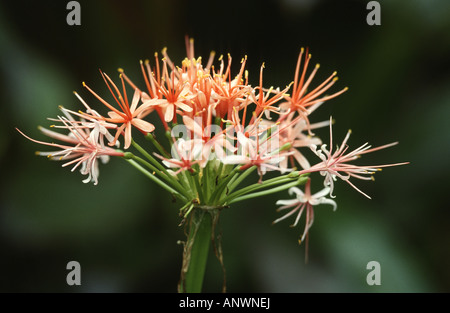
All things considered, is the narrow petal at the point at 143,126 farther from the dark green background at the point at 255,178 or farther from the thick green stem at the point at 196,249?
the dark green background at the point at 255,178

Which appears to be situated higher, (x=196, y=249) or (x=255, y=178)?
(x=255, y=178)

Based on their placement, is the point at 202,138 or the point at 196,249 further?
the point at 196,249

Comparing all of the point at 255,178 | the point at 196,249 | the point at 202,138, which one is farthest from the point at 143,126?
the point at 255,178

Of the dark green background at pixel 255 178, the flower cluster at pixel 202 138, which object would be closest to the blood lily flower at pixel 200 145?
the flower cluster at pixel 202 138

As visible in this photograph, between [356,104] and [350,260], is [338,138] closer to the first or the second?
[356,104]

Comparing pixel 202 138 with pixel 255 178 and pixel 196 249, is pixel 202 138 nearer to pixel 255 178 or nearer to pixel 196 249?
pixel 196 249

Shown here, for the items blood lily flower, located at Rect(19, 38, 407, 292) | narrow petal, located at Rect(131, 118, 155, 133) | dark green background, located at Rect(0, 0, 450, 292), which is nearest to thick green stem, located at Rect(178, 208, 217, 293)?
blood lily flower, located at Rect(19, 38, 407, 292)

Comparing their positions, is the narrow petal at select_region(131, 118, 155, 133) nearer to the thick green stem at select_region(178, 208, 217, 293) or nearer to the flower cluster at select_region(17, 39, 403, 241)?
the flower cluster at select_region(17, 39, 403, 241)
